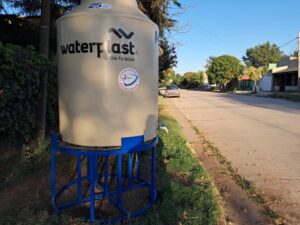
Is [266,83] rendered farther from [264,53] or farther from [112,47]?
[264,53]

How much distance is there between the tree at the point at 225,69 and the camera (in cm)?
7638

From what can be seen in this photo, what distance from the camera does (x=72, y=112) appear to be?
13.2 ft

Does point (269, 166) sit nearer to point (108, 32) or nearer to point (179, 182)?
point (179, 182)

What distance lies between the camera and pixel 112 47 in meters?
3.83

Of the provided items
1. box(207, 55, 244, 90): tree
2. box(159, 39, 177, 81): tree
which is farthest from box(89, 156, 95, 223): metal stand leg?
box(207, 55, 244, 90): tree

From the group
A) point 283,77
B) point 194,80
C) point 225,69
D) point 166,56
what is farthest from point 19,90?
point 194,80

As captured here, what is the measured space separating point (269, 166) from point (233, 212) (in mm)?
2782

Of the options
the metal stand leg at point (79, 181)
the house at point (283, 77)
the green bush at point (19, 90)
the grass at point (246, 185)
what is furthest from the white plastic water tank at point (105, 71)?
the house at point (283, 77)

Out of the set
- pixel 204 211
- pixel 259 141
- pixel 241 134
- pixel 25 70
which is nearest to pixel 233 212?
pixel 204 211

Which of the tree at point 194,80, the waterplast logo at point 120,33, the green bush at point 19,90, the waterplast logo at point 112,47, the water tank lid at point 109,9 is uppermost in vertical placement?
the water tank lid at point 109,9

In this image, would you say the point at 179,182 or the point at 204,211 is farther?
the point at 179,182

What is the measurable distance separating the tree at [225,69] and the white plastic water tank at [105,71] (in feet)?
239

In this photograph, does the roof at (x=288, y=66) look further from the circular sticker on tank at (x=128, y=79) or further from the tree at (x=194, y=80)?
the circular sticker on tank at (x=128, y=79)

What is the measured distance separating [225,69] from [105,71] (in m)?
75.1
